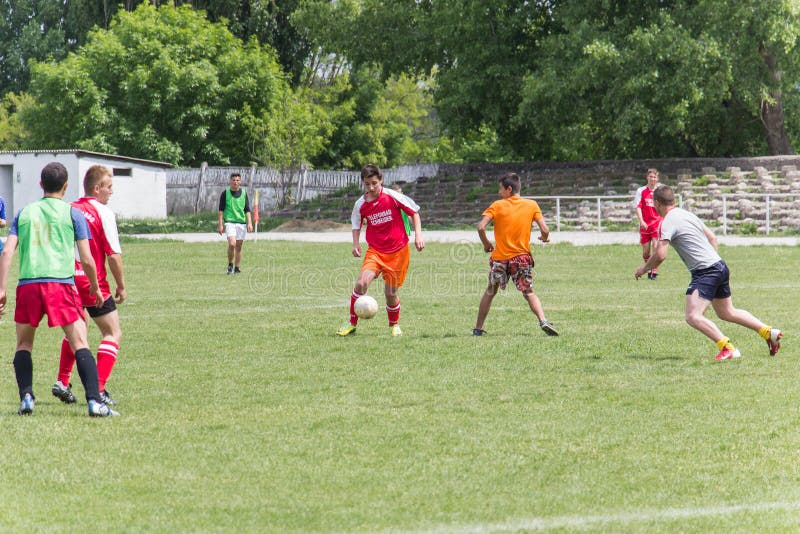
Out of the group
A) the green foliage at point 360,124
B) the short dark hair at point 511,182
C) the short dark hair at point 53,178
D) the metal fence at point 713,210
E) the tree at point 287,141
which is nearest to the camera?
the short dark hair at point 53,178

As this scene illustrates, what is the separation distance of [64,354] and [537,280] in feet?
41.0

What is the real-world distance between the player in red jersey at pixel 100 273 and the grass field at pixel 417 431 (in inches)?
11.4

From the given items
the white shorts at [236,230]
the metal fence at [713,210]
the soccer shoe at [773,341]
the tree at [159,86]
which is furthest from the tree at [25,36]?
the soccer shoe at [773,341]

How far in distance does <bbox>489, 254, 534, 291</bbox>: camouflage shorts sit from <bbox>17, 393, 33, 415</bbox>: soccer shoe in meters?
5.61

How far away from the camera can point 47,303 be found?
7.66 m

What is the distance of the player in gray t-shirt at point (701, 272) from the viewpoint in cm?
1026

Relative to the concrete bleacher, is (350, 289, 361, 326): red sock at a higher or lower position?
lower

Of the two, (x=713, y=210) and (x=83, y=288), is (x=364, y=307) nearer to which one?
(x=83, y=288)

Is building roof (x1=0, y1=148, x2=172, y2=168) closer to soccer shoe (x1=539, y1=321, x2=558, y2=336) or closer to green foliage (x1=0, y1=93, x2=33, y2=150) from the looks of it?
green foliage (x1=0, y1=93, x2=33, y2=150)

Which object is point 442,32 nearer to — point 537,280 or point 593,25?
point 593,25

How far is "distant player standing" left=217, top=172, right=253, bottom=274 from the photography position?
22.0 meters

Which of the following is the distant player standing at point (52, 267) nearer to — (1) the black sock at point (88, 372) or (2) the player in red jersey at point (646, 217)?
(1) the black sock at point (88, 372)

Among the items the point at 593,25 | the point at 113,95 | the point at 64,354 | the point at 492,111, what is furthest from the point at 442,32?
the point at 64,354

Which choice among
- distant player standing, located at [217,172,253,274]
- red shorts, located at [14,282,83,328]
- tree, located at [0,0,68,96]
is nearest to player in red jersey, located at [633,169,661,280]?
distant player standing, located at [217,172,253,274]
